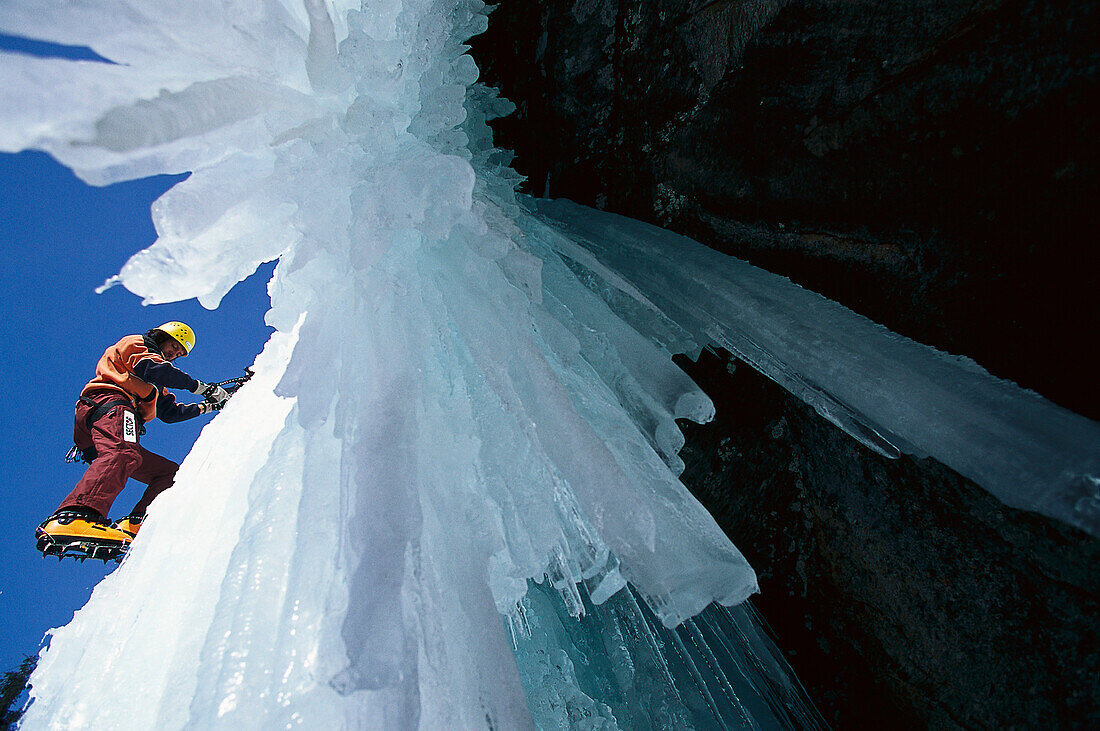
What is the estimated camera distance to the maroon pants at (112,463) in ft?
10.7

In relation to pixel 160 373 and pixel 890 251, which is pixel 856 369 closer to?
pixel 890 251

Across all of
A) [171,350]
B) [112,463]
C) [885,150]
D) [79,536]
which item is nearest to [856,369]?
[885,150]

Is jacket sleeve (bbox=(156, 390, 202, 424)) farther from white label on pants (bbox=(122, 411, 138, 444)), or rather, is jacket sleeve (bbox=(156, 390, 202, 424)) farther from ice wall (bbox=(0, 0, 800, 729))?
ice wall (bbox=(0, 0, 800, 729))

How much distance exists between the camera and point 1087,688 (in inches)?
35.2

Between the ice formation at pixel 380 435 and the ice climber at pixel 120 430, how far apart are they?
233 centimetres

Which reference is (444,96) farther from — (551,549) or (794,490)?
(794,490)

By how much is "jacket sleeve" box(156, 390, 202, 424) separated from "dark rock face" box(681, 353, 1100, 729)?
13.8 feet

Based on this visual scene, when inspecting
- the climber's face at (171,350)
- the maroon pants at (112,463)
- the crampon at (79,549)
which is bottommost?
the crampon at (79,549)

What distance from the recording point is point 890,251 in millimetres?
1209

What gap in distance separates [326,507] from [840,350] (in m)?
1.16

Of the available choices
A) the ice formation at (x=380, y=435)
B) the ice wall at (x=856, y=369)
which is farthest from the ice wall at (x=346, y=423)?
the ice wall at (x=856, y=369)

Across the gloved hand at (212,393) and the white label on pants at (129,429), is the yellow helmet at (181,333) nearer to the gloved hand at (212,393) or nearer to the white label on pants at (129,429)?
the gloved hand at (212,393)

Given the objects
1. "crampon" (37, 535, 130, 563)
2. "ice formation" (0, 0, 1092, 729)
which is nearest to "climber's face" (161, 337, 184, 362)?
"crampon" (37, 535, 130, 563)

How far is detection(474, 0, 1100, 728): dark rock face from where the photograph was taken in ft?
3.06
